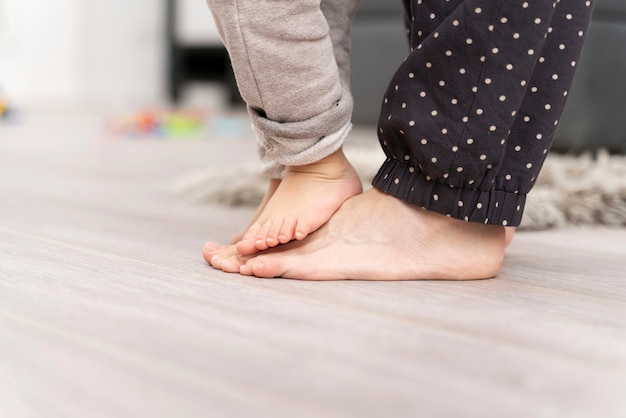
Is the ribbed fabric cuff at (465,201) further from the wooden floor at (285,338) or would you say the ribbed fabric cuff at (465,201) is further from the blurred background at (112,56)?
the blurred background at (112,56)

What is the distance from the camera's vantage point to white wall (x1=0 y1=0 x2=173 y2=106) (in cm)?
420

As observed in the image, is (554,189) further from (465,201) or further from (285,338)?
(285,338)

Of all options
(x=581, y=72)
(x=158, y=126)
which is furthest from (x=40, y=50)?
(x=581, y=72)

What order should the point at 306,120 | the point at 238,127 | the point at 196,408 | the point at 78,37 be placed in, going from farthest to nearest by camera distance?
the point at 78,37 < the point at 238,127 < the point at 306,120 < the point at 196,408

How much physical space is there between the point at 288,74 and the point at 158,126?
2182 millimetres

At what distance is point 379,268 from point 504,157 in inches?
6.2

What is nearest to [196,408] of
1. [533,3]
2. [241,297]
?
[241,297]

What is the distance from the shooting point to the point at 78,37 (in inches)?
172

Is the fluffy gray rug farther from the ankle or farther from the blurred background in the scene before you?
the blurred background

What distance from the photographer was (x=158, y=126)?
2.83m

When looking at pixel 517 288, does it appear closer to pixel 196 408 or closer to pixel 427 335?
pixel 427 335

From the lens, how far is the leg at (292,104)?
2.35 feet

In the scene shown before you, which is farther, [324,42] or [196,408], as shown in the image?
[324,42]

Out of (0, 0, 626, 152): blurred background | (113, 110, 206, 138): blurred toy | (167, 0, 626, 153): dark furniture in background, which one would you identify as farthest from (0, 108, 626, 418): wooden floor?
(0, 0, 626, 152): blurred background
